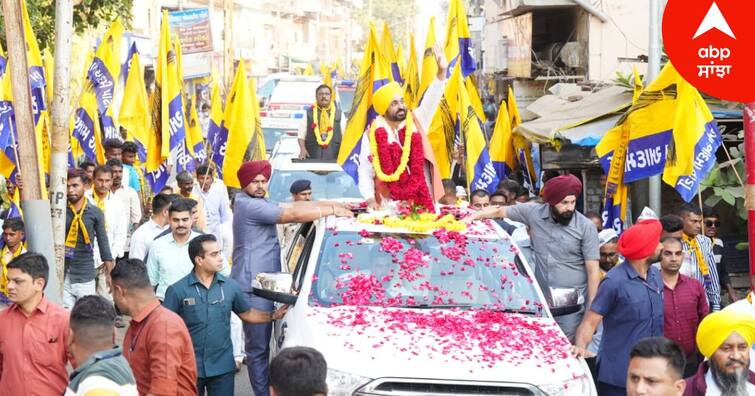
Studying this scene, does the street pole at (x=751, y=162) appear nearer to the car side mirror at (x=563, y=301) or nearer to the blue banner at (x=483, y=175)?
the car side mirror at (x=563, y=301)

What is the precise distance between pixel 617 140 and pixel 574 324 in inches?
135

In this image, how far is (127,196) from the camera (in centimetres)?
1349

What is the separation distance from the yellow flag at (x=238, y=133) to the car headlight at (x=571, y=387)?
8.21 m

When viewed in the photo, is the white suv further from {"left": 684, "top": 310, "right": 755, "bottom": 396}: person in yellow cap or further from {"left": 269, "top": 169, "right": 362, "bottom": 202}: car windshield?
{"left": 269, "top": 169, "right": 362, "bottom": 202}: car windshield

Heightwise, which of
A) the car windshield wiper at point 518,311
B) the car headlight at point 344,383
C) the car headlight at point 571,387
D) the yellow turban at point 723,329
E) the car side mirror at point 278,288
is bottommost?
the car headlight at point 571,387

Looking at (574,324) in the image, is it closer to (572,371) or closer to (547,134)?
(572,371)

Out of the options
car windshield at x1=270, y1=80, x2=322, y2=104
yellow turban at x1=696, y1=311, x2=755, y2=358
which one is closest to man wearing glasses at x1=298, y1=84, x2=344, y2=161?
yellow turban at x1=696, y1=311, x2=755, y2=358

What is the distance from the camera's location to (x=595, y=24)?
22.8 m

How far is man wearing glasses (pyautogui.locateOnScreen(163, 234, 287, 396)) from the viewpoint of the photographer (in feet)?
24.8

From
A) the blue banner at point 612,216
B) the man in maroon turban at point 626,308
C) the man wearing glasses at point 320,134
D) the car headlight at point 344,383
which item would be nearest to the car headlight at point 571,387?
the man in maroon turban at point 626,308

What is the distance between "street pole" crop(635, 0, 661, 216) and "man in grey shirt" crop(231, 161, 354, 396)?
4365 mm

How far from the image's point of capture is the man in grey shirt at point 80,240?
433 inches

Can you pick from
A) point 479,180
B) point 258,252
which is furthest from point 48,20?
point 258,252

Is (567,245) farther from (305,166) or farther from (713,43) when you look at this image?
(305,166)
